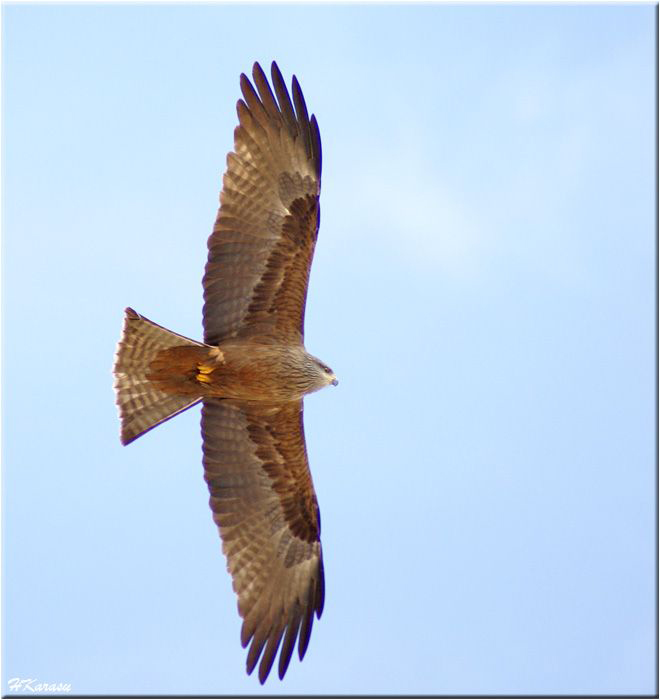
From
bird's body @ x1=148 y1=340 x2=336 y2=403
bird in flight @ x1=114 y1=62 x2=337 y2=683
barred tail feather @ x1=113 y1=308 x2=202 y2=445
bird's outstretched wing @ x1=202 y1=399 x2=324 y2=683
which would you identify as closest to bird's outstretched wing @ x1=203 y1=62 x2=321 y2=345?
bird in flight @ x1=114 y1=62 x2=337 y2=683

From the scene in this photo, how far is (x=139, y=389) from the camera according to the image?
1120cm

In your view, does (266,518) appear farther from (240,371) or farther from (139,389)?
(139,389)

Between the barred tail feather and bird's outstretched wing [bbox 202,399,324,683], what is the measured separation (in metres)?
0.57

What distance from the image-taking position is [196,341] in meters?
11.1

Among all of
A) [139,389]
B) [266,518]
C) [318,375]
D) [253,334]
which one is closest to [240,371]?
[253,334]

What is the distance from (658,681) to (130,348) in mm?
5446

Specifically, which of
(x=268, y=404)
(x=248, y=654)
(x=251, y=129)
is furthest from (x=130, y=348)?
(x=248, y=654)

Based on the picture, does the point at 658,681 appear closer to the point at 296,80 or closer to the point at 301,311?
the point at 301,311

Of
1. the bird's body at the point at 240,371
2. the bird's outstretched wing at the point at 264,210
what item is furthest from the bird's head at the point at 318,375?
the bird's outstretched wing at the point at 264,210

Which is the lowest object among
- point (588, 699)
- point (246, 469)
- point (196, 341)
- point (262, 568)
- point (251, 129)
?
point (588, 699)

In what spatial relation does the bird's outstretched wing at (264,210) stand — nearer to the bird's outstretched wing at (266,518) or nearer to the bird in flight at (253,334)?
the bird in flight at (253,334)

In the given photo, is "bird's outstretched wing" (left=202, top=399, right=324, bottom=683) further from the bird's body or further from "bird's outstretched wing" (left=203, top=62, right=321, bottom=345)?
"bird's outstretched wing" (left=203, top=62, right=321, bottom=345)

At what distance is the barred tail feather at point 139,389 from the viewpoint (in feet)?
36.2

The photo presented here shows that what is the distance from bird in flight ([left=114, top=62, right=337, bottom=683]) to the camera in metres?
11.1
